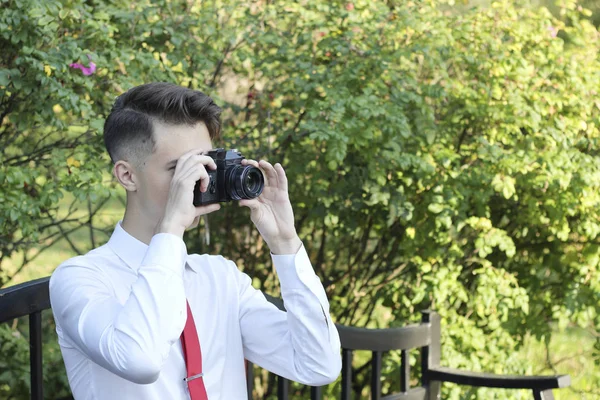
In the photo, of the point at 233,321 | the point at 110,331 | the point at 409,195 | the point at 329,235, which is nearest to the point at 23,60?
the point at 233,321

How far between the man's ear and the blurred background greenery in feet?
4.33

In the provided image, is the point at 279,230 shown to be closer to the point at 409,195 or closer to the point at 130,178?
the point at 130,178

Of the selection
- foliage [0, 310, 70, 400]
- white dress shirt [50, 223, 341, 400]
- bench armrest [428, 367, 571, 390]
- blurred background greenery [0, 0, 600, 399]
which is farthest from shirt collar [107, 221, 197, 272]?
foliage [0, 310, 70, 400]

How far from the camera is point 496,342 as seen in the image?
14.1ft

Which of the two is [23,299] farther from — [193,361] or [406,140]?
[406,140]

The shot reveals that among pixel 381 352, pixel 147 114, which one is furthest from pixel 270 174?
pixel 381 352

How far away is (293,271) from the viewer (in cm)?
213

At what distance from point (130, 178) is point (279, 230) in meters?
0.37

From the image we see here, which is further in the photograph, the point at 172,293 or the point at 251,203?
the point at 251,203

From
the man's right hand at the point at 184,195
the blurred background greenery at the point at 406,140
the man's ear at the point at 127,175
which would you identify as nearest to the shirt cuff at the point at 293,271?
the man's right hand at the point at 184,195

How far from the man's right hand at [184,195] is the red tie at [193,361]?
24 cm

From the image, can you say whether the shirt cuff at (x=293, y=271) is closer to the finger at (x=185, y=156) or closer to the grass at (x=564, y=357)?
the finger at (x=185, y=156)

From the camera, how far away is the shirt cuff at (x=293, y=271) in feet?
6.96

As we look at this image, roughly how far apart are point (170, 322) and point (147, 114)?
1.86ft
